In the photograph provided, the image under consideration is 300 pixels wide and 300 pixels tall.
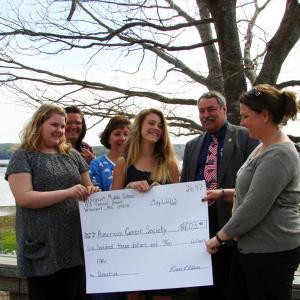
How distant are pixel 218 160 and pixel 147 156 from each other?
1.70 ft

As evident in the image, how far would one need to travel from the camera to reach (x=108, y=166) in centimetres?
377

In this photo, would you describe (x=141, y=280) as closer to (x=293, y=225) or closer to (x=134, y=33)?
(x=293, y=225)

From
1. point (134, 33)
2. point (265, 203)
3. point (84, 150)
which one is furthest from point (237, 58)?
point (265, 203)

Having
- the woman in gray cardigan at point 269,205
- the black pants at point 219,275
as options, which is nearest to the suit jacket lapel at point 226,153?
the black pants at point 219,275

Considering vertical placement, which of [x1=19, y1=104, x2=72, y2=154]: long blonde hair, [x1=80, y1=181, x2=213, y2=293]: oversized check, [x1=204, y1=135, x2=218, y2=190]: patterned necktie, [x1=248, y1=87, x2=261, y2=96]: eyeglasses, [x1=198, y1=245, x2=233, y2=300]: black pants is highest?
[x1=248, y1=87, x2=261, y2=96]: eyeglasses

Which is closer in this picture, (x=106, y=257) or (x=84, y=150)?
(x=106, y=257)

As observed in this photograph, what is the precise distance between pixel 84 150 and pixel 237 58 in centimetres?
357

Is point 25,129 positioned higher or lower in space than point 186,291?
higher

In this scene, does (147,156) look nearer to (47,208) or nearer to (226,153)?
(226,153)

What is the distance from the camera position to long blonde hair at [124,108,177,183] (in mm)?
3332

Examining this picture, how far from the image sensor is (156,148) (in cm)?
344

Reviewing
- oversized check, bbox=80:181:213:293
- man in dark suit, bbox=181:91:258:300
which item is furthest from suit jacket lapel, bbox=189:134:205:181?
oversized check, bbox=80:181:213:293

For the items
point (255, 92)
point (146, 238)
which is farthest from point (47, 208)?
point (255, 92)

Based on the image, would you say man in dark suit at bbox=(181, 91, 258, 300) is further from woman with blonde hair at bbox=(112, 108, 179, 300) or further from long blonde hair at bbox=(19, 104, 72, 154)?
long blonde hair at bbox=(19, 104, 72, 154)
